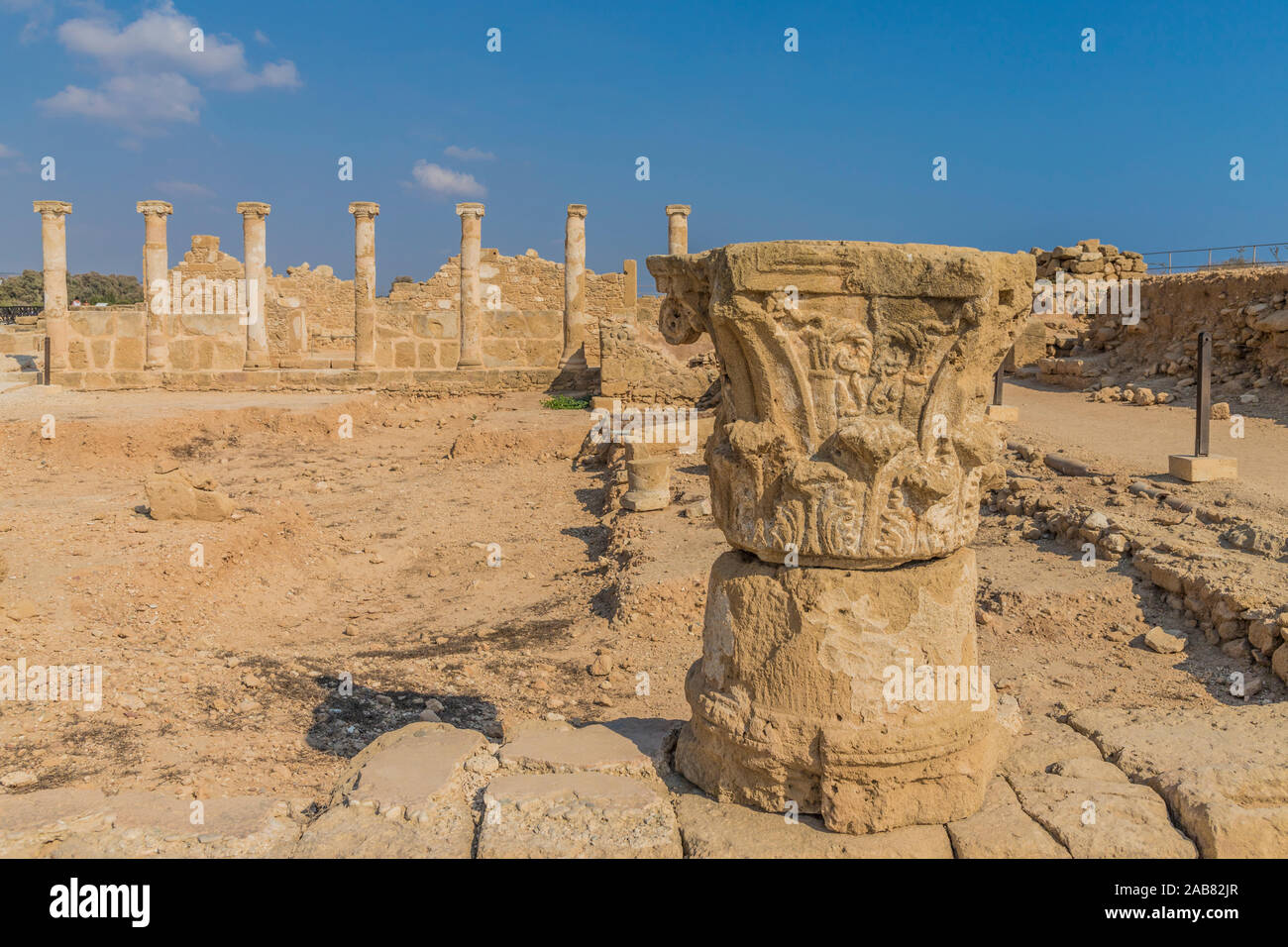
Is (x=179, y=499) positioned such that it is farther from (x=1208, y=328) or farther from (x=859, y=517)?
(x=1208, y=328)

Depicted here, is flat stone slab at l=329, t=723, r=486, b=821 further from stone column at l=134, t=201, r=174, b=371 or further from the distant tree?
the distant tree

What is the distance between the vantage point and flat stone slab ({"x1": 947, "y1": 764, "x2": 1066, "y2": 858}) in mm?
2842

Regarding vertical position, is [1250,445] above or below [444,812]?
above

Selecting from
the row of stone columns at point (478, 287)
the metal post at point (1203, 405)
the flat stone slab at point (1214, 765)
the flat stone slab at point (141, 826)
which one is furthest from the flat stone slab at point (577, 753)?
the row of stone columns at point (478, 287)

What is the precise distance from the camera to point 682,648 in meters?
6.36

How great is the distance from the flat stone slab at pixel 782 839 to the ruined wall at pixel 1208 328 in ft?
44.6

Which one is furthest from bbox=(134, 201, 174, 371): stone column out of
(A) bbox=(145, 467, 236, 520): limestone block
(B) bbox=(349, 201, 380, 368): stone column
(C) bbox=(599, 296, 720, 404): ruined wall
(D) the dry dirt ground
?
(A) bbox=(145, 467, 236, 520): limestone block

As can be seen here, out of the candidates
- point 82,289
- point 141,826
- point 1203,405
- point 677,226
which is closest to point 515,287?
point 677,226

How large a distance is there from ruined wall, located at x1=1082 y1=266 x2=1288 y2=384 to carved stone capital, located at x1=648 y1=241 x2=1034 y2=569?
13149mm

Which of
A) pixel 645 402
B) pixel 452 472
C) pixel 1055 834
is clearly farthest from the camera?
pixel 645 402

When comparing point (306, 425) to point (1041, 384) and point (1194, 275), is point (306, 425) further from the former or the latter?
point (1194, 275)

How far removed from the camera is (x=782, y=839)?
294 centimetres

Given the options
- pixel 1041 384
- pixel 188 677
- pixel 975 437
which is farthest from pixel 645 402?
pixel 975 437

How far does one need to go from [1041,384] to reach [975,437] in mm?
16239
